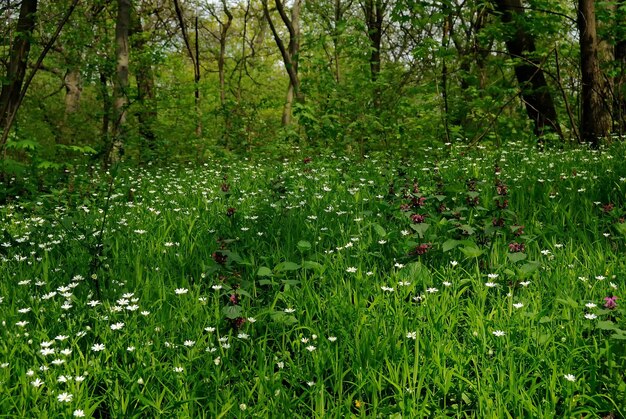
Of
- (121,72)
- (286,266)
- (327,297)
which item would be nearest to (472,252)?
(327,297)

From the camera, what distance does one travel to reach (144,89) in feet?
46.9

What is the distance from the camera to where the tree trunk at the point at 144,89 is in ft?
35.8

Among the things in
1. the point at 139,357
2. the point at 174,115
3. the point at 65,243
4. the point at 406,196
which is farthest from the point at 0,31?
the point at 139,357

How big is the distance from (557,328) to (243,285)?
5.58ft

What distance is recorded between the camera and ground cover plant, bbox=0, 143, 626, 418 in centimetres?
197

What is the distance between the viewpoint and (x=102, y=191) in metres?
6.24

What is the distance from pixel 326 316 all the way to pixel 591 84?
23.3ft

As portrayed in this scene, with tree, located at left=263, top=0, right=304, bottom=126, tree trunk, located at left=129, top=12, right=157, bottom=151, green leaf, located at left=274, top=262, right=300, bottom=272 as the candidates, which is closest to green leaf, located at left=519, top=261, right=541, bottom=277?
green leaf, located at left=274, top=262, right=300, bottom=272

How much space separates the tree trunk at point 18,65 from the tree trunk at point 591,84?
8646mm

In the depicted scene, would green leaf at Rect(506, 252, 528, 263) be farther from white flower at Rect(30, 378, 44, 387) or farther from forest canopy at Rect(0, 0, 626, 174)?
forest canopy at Rect(0, 0, 626, 174)

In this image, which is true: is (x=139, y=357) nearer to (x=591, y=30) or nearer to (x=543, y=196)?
(x=543, y=196)

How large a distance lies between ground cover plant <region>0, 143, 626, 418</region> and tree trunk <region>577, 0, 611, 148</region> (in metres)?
3.79

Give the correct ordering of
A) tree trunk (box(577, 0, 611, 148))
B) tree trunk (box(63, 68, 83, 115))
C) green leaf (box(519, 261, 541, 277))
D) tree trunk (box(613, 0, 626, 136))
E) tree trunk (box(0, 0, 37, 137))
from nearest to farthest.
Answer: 1. green leaf (box(519, 261, 541, 277))
2. tree trunk (box(577, 0, 611, 148))
3. tree trunk (box(613, 0, 626, 136))
4. tree trunk (box(0, 0, 37, 137))
5. tree trunk (box(63, 68, 83, 115))

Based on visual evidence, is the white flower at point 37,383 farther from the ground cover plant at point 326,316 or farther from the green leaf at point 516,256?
the green leaf at point 516,256
